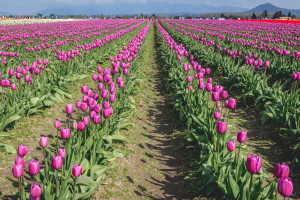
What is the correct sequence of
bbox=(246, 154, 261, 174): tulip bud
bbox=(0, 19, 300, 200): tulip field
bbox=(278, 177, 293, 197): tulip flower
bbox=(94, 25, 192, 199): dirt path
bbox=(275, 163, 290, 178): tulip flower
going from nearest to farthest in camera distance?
1. bbox=(278, 177, 293, 197): tulip flower
2. bbox=(275, 163, 290, 178): tulip flower
3. bbox=(246, 154, 261, 174): tulip bud
4. bbox=(0, 19, 300, 200): tulip field
5. bbox=(94, 25, 192, 199): dirt path

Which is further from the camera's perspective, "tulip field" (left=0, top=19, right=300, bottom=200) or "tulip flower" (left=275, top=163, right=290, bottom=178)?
"tulip field" (left=0, top=19, right=300, bottom=200)

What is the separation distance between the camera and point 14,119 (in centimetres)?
469

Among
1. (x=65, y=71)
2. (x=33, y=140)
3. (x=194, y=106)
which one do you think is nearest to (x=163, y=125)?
(x=194, y=106)

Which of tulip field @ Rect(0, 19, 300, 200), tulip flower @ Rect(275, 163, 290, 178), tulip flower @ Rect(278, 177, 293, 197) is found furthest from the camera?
tulip field @ Rect(0, 19, 300, 200)

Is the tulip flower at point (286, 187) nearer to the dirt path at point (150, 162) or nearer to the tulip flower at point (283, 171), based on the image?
the tulip flower at point (283, 171)

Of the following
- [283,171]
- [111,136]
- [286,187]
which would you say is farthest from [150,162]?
[286,187]

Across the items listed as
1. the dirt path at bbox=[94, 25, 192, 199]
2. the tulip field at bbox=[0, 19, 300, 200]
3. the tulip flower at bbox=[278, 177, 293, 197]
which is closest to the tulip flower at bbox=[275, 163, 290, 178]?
the tulip field at bbox=[0, 19, 300, 200]

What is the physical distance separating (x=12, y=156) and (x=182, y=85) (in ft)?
14.7

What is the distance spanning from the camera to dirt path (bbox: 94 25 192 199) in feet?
12.1

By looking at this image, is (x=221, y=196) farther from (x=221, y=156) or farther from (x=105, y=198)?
(x=105, y=198)

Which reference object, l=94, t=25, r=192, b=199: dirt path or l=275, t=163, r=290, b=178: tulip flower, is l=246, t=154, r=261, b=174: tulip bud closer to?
l=275, t=163, r=290, b=178: tulip flower

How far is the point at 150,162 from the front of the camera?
4516 mm

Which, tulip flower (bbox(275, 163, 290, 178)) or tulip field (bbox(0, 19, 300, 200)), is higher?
tulip flower (bbox(275, 163, 290, 178))

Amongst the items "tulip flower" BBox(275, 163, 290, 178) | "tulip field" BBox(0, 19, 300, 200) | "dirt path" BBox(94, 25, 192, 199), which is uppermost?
"tulip flower" BBox(275, 163, 290, 178)
